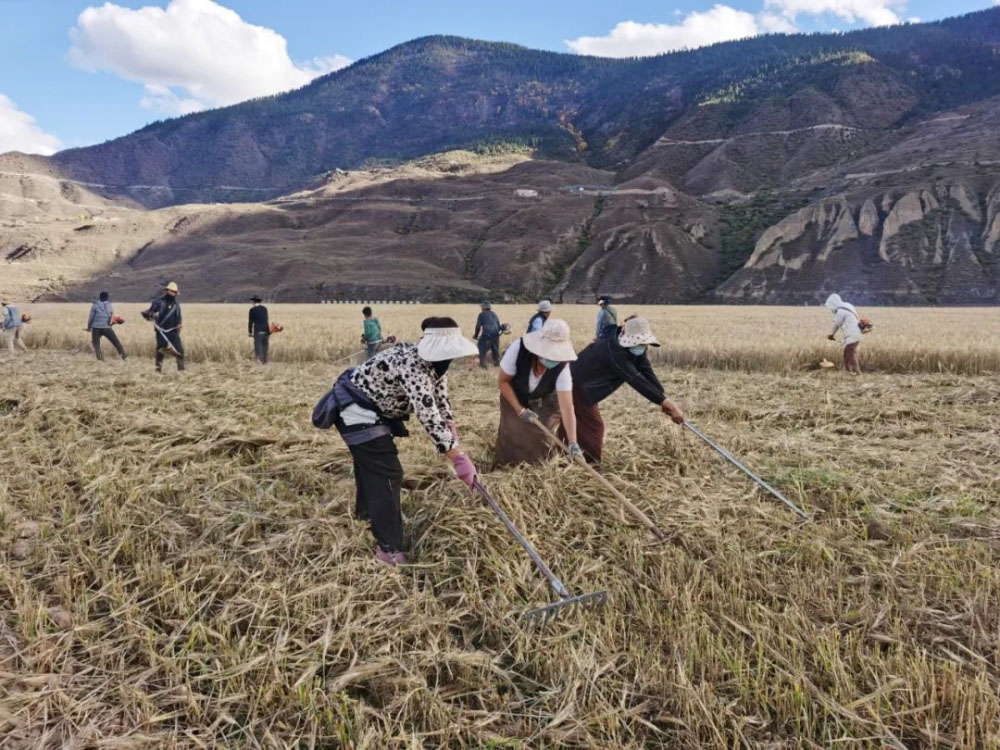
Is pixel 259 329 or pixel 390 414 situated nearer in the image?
pixel 390 414

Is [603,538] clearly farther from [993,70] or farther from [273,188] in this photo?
[273,188]

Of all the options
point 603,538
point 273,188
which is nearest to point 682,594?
point 603,538

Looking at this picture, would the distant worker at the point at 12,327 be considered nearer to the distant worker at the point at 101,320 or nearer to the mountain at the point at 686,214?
the distant worker at the point at 101,320

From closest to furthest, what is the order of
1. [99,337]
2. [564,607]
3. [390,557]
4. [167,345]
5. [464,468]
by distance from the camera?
[564,607]
[464,468]
[390,557]
[167,345]
[99,337]

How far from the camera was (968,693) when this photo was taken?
2467 millimetres

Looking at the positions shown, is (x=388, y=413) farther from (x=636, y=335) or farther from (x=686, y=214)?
(x=686, y=214)

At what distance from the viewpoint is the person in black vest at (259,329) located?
13078mm

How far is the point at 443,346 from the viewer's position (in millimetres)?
3471

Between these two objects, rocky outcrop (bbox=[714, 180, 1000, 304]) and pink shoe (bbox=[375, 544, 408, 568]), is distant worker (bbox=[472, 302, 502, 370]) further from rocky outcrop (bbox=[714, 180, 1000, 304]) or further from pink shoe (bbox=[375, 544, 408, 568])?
rocky outcrop (bbox=[714, 180, 1000, 304])

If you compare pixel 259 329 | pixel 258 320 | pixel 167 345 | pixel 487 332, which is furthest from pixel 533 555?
pixel 259 329

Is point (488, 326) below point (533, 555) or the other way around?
the other way around

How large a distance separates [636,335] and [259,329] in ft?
34.9

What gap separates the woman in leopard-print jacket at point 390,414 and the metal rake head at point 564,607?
0.84 m

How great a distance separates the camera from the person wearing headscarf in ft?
11.6
